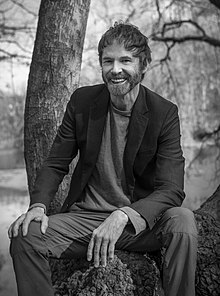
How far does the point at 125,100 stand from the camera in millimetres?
2271

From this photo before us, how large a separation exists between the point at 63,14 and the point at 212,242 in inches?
68.6

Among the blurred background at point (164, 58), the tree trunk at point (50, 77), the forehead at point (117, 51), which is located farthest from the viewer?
the blurred background at point (164, 58)

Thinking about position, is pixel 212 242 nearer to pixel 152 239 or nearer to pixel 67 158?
pixel 152 239

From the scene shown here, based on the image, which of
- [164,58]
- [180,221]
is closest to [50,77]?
[180,221]

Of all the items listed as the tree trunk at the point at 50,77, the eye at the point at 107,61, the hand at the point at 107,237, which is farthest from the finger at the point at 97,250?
the tree trunk at the point at 50,77

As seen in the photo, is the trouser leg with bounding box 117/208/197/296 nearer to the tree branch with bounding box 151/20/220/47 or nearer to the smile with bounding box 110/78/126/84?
the smile with bounding box 110/78/126/84

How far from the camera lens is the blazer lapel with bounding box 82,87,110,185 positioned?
2.28m

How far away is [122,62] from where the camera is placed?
2.19m

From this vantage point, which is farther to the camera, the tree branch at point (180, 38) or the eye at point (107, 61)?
the tree branch at point (180, 38)

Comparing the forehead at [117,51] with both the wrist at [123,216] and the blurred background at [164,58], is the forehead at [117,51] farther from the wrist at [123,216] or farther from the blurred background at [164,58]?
the blurred background at [164,58]

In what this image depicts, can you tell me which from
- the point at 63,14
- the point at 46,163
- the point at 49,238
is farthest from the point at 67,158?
the point at 63,14

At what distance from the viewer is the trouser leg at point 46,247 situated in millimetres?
1921

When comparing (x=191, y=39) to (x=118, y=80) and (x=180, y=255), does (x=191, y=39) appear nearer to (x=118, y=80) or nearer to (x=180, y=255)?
(x=118, y=80)

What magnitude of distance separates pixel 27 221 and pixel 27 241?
0.09 m
